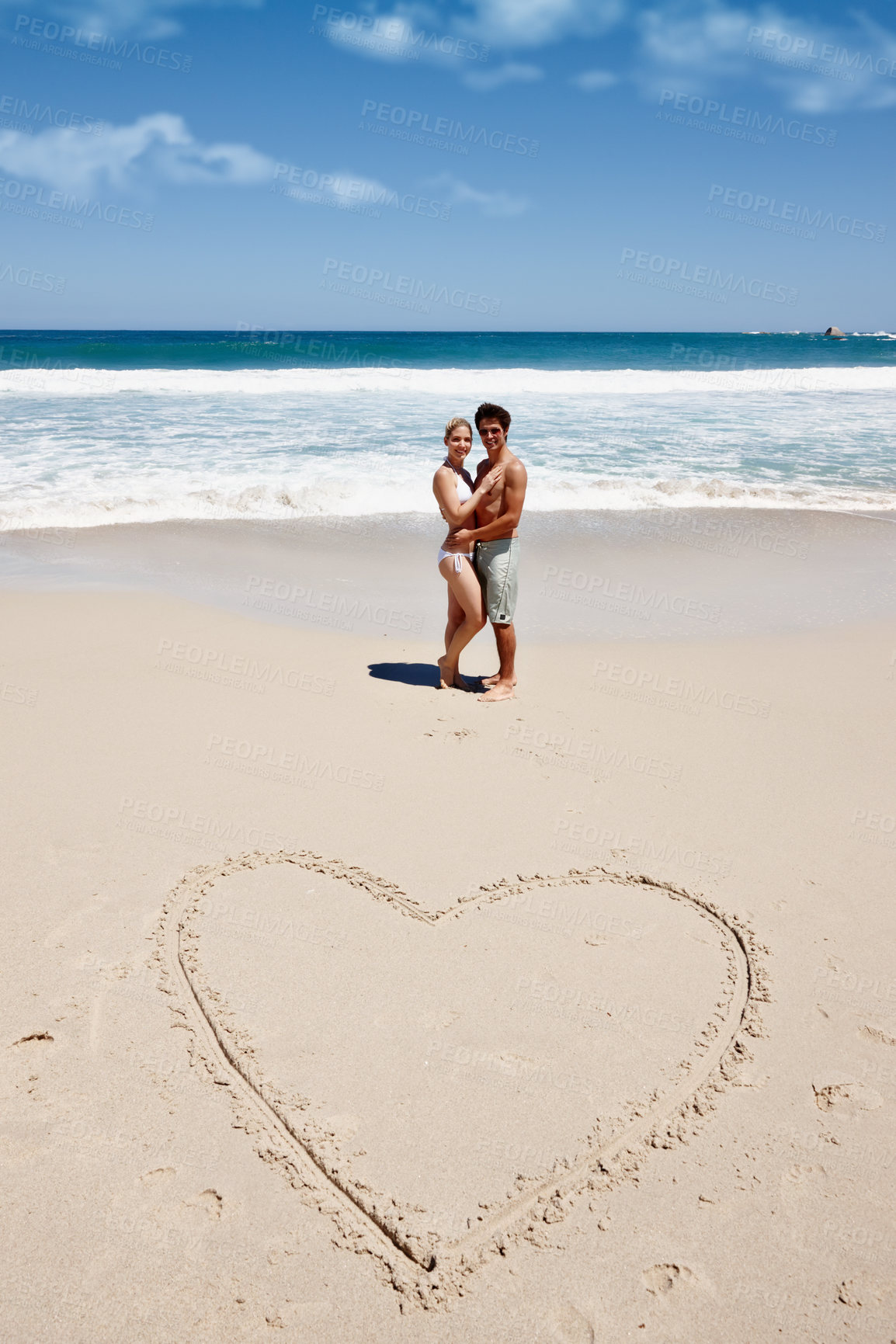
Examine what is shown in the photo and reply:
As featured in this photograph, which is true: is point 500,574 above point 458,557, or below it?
below

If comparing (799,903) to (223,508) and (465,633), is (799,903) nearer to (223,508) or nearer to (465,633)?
(465,633)

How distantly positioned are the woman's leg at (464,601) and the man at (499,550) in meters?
0.08

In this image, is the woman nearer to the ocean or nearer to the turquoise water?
the ocean

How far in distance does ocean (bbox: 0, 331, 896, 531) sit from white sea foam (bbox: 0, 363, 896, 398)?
5.4 inches

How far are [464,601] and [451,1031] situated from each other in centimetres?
318

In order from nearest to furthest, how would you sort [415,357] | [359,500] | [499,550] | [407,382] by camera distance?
1. [499,550]
2. [359,500]
3. [407,382]
4. [415,357]

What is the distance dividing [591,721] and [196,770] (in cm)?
239

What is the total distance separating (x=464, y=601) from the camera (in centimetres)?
550

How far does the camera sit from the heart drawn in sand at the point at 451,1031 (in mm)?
2281

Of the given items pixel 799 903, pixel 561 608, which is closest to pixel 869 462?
pixel 561 608
